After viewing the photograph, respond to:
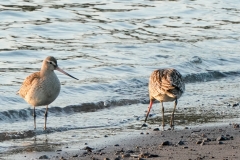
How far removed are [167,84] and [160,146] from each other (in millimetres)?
1597

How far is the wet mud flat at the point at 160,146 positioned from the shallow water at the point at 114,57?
651 millimetres

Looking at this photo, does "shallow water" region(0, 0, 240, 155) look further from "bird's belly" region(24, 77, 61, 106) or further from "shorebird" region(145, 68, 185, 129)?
"shorebird" region(145, 68, 185, 129)

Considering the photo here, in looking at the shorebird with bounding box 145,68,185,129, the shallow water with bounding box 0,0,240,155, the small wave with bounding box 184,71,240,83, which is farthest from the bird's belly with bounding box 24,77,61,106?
the small wave with bounding box 184,71,240,83

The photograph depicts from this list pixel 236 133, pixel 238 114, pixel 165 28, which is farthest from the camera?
pixel 165 28

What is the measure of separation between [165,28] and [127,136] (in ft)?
34.6

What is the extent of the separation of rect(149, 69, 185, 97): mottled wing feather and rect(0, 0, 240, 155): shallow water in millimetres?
655

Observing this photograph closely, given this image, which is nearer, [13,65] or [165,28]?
[13,65]

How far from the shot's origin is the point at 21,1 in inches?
826

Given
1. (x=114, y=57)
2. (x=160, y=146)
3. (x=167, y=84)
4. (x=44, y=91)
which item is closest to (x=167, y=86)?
(x=167, y=84)

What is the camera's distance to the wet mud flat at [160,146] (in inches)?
299

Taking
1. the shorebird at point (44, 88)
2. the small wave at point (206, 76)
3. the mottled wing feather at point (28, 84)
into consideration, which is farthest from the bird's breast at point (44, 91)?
the small wave at point (206, 76)

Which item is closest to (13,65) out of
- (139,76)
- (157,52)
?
(139,76)

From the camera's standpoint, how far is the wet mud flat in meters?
7.60

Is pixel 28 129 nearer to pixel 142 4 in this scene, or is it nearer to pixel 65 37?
pixel 65 37
